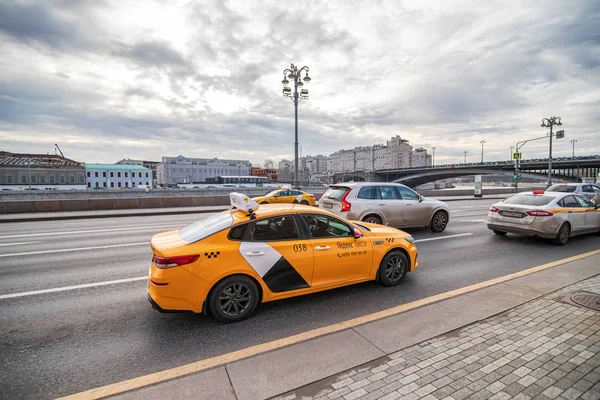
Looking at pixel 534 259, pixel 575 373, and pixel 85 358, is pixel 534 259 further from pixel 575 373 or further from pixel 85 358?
pixel 85 358

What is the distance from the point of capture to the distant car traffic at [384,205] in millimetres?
8586

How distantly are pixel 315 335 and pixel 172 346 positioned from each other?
5.28 feet

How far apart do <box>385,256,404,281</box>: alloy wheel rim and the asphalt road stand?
8.0 inches

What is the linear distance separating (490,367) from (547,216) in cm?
698

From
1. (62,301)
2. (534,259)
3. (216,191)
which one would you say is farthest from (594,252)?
(216,191)

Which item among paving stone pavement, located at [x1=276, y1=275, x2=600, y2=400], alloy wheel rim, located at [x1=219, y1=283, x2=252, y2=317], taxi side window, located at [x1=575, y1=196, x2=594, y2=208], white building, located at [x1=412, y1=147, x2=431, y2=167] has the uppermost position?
white building, located at [x1=412, y1=147, x2=431, y2=167]

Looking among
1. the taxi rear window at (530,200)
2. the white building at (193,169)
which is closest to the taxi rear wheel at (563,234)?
the taxi rear window at (530,200)

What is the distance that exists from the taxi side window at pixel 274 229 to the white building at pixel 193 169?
110 metres

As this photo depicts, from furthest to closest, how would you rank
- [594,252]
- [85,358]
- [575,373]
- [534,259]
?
[594,252] < [534,259] < [85,358] < [575,373]

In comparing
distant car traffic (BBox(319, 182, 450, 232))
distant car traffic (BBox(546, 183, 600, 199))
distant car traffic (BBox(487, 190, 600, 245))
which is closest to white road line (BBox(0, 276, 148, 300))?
distant car traffic (BBox(319, 182, 450, 232))

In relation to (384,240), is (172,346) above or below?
below

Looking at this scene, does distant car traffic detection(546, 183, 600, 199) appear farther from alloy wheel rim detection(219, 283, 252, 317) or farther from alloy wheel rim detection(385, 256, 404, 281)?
alloy wheel rim detection(219, 283, 252, 317)

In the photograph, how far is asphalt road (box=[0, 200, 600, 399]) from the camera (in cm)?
289

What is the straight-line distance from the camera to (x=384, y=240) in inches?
191
